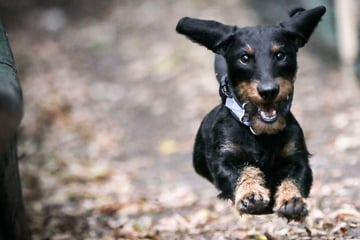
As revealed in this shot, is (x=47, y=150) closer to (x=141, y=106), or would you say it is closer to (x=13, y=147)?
(x=141, y=106)

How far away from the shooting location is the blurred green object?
403 cm

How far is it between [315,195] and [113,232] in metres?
2.23

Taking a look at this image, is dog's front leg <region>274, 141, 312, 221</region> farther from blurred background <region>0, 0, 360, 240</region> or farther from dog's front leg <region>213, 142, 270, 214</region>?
blurred background <region>0, 0, 360, 240</region>

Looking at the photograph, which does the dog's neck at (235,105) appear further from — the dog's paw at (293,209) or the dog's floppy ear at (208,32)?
the dog's paw at (293,209)

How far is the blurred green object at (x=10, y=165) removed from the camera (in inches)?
159

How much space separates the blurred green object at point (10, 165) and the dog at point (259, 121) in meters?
1.17

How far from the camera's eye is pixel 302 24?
16.6ft

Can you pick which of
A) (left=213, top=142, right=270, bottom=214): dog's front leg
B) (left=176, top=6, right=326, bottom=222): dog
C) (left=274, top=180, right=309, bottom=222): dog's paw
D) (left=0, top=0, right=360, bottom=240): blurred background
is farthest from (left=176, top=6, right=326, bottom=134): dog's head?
(left=0, top=0, right=360, bottom=240): blurred background

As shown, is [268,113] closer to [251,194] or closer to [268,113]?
[268,113]

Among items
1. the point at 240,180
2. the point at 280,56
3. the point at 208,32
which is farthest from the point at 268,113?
the point at 208,32

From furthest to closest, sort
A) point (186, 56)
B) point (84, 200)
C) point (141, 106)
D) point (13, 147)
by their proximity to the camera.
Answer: point (186, 56)
point (141, 106)
point (84, 200)
point (13, 147)

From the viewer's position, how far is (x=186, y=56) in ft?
52.0

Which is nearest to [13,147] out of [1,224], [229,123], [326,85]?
[1,224]

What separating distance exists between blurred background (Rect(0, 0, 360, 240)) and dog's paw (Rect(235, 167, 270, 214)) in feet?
3.80
